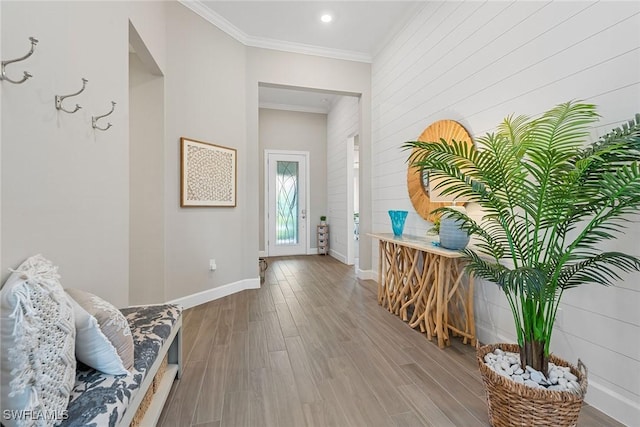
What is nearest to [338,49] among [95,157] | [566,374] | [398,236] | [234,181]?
[234,181]

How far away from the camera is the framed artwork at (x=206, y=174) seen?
9.85ft

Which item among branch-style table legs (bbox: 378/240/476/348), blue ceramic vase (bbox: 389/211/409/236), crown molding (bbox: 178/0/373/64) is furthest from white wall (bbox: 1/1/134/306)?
blue ceramic vase (bbox: 389/211/409/236)

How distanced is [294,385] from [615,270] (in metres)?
1.88

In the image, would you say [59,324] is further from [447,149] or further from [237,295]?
[237,295]

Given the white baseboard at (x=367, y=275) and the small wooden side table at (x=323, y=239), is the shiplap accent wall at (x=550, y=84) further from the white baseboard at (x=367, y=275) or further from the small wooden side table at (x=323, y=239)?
the small wooden side table at (x=323, y=239)

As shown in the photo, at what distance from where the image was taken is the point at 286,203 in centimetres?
629

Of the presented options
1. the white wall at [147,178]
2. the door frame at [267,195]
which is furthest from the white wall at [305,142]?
the white wall at [147,178]

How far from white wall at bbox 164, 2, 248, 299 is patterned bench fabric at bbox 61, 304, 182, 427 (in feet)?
Answer: 5.56

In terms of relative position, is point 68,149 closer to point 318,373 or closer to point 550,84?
point 318,373

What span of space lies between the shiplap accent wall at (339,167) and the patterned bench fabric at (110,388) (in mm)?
4165

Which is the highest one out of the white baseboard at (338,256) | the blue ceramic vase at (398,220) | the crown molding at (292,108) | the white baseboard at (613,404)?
the crown molding at (292,108)

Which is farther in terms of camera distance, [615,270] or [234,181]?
[234,181]

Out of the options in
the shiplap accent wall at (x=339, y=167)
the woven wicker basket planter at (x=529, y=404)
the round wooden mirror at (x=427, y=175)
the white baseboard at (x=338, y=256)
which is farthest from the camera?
the white baseboard at (x=338, y=256)

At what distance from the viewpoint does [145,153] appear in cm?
280
